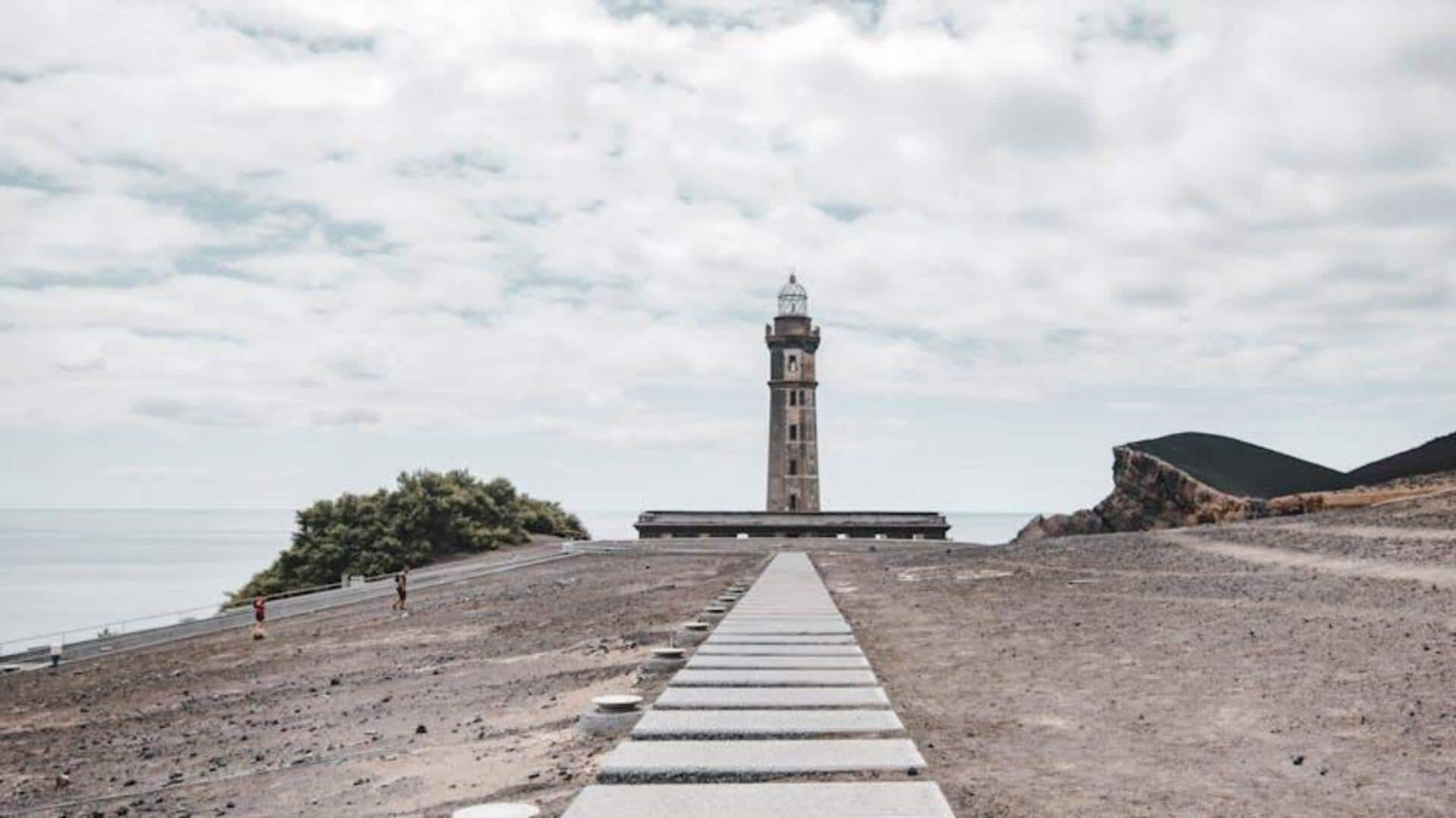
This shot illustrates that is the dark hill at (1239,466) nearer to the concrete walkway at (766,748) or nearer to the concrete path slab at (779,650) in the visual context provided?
the concrete path slab at (779,650)

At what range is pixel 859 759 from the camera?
266 inches

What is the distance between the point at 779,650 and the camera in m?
11.3

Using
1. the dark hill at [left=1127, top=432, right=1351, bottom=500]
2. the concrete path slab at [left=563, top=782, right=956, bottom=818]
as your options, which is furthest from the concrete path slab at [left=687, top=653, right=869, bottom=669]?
the dark hill at [left=1127, top=432, right=1351, bottom=500]

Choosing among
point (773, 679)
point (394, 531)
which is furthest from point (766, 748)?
point (394, 531)

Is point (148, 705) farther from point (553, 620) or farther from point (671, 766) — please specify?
point (671, 766)

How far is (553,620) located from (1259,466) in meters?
24.7

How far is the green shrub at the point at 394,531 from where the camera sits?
1743 inches

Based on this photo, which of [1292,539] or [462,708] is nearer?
[462,708]

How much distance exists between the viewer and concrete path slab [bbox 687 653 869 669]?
406 inches

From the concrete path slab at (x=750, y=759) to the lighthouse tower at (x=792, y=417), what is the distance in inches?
2301

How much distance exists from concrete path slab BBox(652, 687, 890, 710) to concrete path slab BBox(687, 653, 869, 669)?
1.07m

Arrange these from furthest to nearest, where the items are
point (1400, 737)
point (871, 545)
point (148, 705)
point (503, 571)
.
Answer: point (871, 545) < point (503, 571) < point (148, 705) < point (1400, 737)

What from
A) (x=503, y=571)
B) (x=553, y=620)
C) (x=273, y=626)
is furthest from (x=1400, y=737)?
(x=503, y=571)

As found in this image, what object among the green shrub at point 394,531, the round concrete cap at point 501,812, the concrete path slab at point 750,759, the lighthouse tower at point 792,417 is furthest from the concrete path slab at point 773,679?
the lighthouse tower at point 792,417
